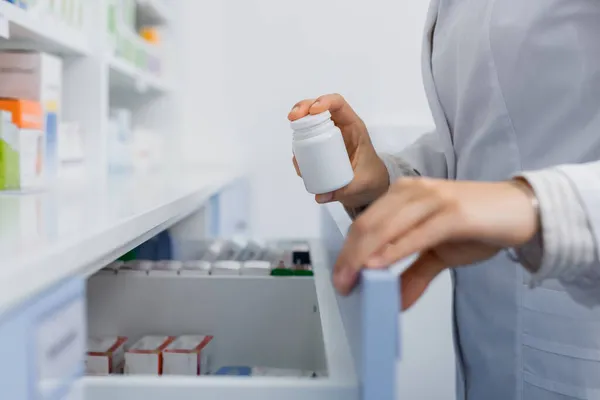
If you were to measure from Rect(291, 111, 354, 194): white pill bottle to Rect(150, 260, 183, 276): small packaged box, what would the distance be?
41 cm

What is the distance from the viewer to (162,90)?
7.32 ft

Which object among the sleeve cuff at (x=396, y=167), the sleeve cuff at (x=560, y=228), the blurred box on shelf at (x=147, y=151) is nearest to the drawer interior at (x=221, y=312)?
the sleeve cuff at (x=396, y=167)

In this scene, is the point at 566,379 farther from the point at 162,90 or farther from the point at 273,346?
the point at 162,90

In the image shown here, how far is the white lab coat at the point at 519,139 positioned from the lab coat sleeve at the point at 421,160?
1.7 inches

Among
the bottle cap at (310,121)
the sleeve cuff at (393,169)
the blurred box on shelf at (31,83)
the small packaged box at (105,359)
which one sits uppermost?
the blurred box on shelf at (31,83)

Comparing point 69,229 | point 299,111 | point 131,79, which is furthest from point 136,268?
point 131,79

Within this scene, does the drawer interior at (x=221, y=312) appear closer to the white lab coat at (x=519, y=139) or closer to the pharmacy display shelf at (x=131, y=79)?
the white lab coat at (x=519, y=139)

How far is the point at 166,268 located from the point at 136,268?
49 mm

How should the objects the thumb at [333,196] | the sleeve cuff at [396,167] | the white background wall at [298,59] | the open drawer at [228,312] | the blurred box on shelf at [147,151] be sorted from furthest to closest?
1. the white background wall at [298,59]
2. the blurred box on shelf at [147,151]
3. the open drawer at [228,312]
4. the sleeve cuff at [396,167]
5. the thumb at [333,196]

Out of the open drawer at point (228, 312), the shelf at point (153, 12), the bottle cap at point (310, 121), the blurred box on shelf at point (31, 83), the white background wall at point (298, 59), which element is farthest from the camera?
the white background wall at point (298, 59)

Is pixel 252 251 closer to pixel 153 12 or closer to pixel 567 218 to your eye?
pixel 567 218

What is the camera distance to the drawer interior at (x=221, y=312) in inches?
39.5

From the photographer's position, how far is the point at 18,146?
1.08 meters

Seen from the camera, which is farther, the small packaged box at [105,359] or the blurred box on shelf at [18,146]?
the blurred box on shelf at [18,146]
